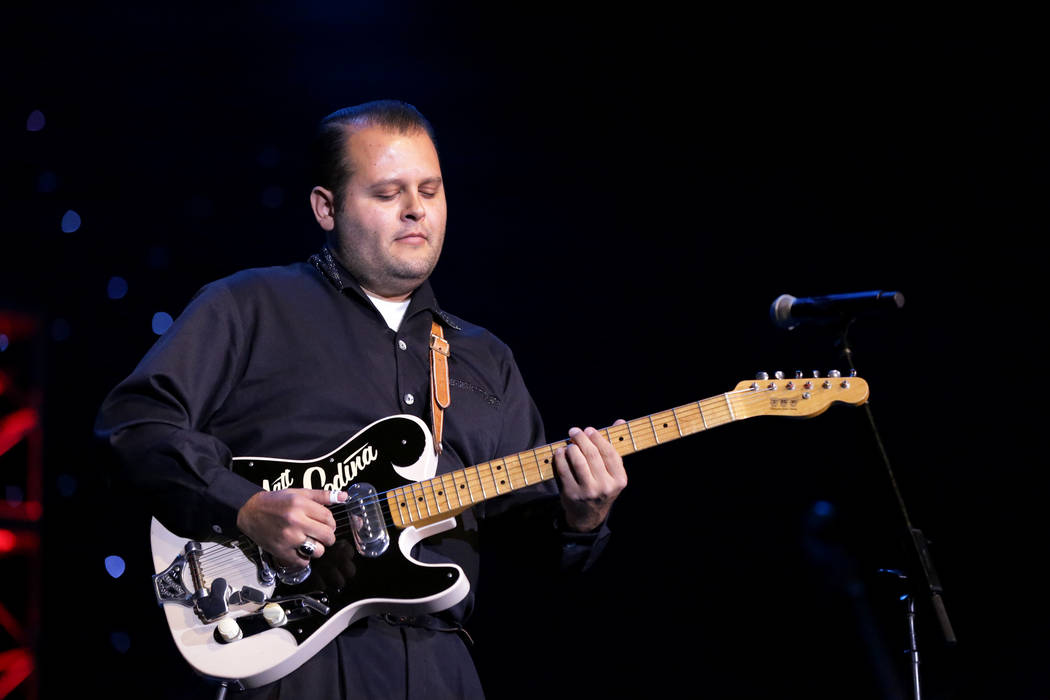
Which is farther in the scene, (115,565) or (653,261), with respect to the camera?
(653,261)

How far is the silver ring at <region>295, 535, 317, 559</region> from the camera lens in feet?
7.40

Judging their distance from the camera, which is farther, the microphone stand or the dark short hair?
the dark short hair

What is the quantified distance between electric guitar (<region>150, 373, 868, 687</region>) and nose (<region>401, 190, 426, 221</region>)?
0.71 m

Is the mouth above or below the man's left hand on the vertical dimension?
above

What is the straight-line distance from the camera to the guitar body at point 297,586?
7.39 ft

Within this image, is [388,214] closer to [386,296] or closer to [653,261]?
[386,296]

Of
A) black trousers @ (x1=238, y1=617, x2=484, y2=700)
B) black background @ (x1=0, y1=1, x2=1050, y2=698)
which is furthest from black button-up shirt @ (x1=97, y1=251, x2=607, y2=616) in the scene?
black background @ (x1=0, y1=1, x2=1050, y2=698)

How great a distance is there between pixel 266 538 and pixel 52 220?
2844 mm

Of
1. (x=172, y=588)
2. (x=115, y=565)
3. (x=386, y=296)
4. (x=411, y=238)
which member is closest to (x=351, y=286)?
(x=386, y=296)

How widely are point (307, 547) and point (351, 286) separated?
910 mm

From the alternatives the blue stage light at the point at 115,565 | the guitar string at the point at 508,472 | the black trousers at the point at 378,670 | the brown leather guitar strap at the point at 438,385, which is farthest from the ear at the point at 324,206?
the blue stage light at the point at 115,565

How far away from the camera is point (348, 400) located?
8.56 feet

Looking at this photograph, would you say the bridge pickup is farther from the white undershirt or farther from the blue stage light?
the blue stage light

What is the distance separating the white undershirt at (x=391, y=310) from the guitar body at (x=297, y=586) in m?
0.48
